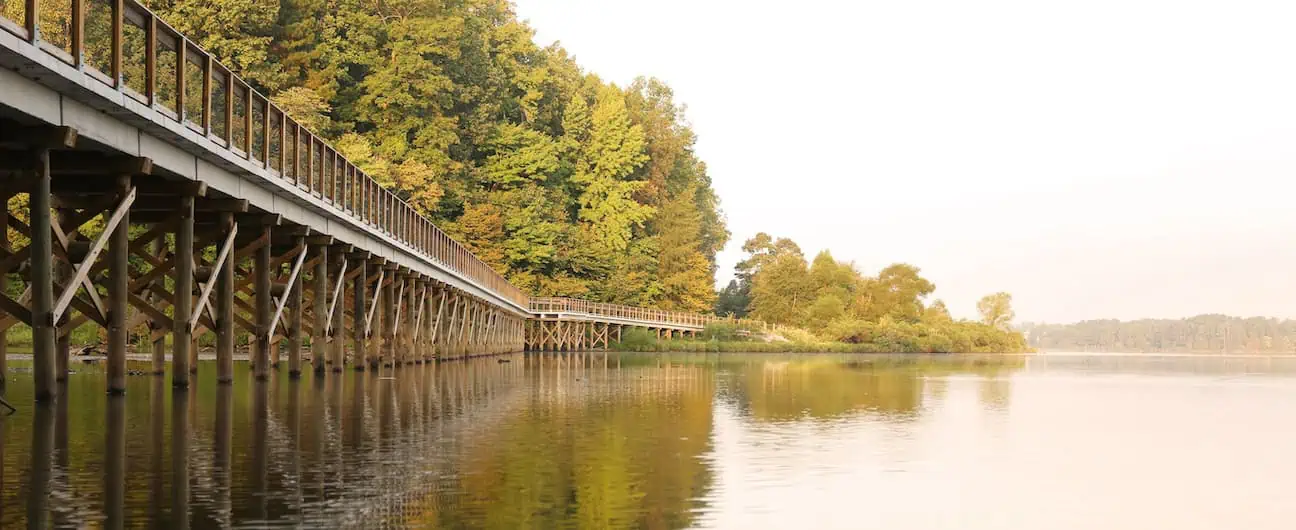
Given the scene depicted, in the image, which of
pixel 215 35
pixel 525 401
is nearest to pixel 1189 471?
pixel 525 401

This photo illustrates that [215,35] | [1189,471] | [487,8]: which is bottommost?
[1189,471]

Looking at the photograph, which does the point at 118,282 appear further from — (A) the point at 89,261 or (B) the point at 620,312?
(B) the point at 620,312

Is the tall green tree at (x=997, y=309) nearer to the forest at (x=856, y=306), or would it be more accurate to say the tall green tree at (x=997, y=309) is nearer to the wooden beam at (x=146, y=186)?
the forest at (x=856, y=306)

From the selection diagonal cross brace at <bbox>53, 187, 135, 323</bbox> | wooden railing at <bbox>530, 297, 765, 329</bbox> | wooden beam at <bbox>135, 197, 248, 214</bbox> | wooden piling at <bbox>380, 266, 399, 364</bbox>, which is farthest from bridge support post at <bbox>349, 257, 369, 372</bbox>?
wooden railing at <bbox>530, 297, 765, 329</bbox>

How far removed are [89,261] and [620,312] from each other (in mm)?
64902

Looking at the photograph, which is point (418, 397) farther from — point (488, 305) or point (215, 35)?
point (215, 35)

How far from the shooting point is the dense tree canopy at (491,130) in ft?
199

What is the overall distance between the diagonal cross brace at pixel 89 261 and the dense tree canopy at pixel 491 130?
124 feet

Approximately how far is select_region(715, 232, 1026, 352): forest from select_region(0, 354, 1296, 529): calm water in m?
65.5

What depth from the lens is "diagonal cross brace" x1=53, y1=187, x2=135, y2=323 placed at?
568 inches

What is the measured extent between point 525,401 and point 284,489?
11559 mm

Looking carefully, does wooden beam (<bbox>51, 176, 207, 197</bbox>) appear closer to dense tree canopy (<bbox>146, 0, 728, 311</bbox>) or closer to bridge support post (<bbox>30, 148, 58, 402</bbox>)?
bridge support post (<bbox>30, 148, 58, 402</bbox>)

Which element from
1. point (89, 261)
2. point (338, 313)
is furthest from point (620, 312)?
point (89, 261)

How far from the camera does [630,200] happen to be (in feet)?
297
